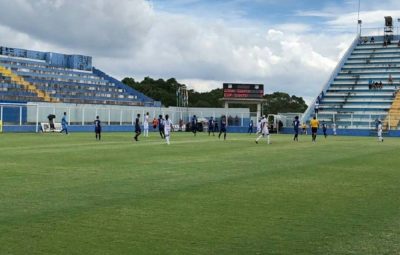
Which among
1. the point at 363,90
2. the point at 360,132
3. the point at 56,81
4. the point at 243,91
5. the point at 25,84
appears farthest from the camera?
the point at 243,91

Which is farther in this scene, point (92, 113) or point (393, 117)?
point (393, 117)

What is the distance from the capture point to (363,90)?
66562 millimetres

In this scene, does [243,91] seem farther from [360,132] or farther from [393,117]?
[393,117]

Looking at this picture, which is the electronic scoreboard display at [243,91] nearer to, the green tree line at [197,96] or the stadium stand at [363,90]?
the stadium stand at [363,90]

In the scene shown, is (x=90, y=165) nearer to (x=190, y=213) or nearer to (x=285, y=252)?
(x=190, y=213)

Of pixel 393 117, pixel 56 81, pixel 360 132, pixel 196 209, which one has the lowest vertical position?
pixel 196 209

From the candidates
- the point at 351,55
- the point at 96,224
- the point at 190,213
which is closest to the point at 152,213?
the point at 190,213

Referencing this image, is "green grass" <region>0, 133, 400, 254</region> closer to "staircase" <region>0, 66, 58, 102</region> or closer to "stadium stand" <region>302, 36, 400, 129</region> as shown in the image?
"stadium stand" <region>302, 36, 400, 129</region>

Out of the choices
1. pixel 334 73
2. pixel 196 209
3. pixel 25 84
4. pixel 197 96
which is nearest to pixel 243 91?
pixel 334 73

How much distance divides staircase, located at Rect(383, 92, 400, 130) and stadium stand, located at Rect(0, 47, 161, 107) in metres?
28.3

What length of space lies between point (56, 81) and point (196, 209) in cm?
5974

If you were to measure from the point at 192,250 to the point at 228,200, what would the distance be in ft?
13.2

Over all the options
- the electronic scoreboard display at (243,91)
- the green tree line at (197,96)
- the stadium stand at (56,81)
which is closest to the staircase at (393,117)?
the electronic scoreboard display at (243,91)

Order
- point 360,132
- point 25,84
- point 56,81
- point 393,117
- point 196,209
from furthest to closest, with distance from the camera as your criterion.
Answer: point 56,81
point 25,84
point 360,132
point 393,117
point 196,209
